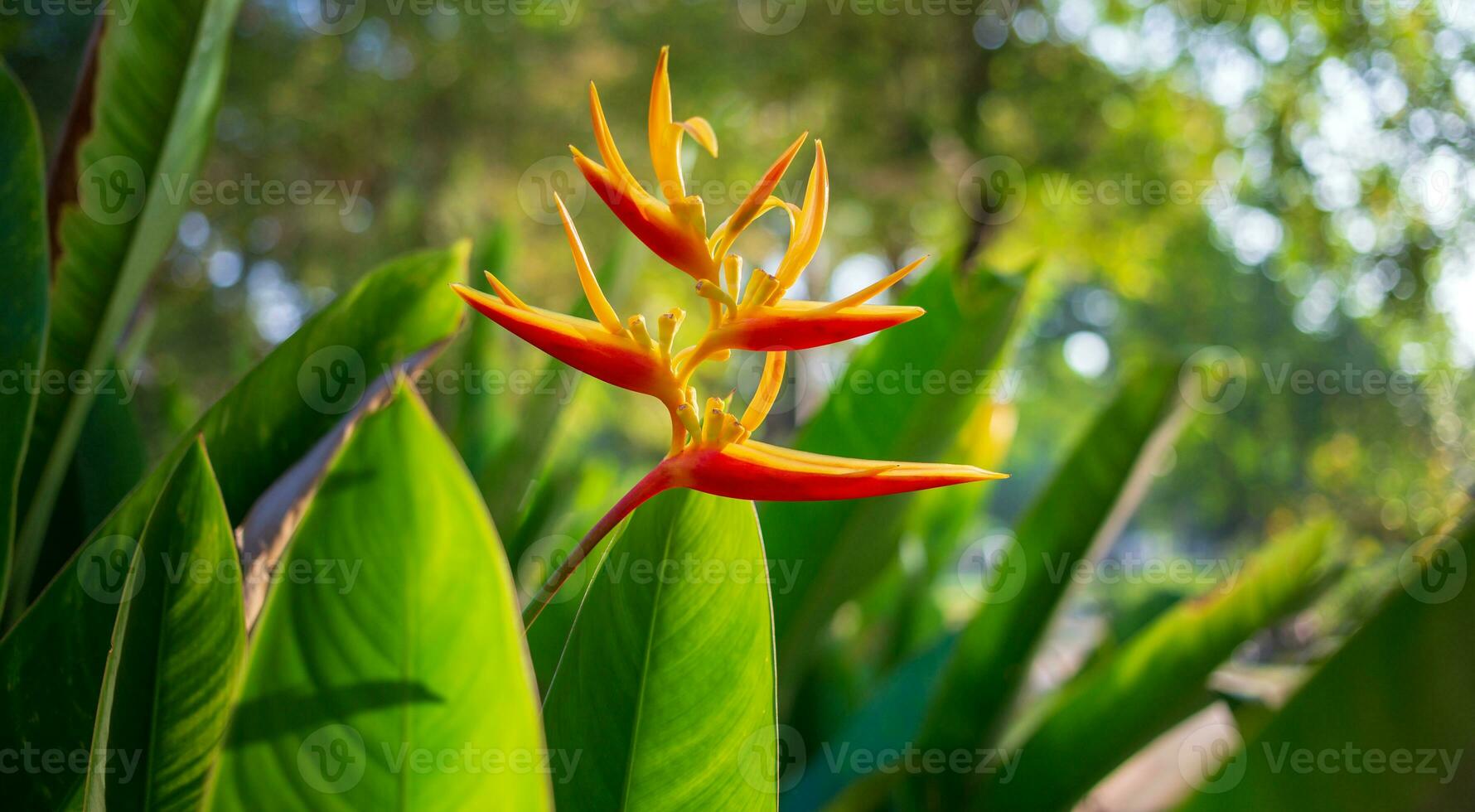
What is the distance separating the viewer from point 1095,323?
50.7ft

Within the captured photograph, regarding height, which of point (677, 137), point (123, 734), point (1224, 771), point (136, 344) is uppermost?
point (677, 137)

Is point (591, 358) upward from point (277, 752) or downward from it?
upward

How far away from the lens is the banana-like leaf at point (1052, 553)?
35.8 inches

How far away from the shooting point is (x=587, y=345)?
378mm

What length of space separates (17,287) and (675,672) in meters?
0.57

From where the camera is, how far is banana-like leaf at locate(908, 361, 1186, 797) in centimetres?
91

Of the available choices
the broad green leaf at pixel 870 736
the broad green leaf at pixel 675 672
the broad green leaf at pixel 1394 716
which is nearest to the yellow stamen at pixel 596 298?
the broad green leaf at pixel 675 672

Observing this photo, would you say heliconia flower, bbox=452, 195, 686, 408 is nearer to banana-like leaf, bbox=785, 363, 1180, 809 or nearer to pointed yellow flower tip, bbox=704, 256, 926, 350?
pointed yellow flower tip, bbox=704, 256, 926, 350

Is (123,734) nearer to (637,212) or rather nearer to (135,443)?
(637,212)

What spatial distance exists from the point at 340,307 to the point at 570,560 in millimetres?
437

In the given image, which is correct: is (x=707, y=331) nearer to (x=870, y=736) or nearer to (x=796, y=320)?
(x=796, y=320)

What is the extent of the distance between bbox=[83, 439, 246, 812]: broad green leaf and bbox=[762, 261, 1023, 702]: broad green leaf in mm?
520

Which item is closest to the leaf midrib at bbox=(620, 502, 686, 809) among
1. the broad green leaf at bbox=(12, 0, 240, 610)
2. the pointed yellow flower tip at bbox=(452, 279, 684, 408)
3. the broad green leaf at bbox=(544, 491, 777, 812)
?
the broad green leaf at bbox=(544, 491, 777, 812)

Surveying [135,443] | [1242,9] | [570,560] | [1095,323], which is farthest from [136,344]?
[1095,323]
